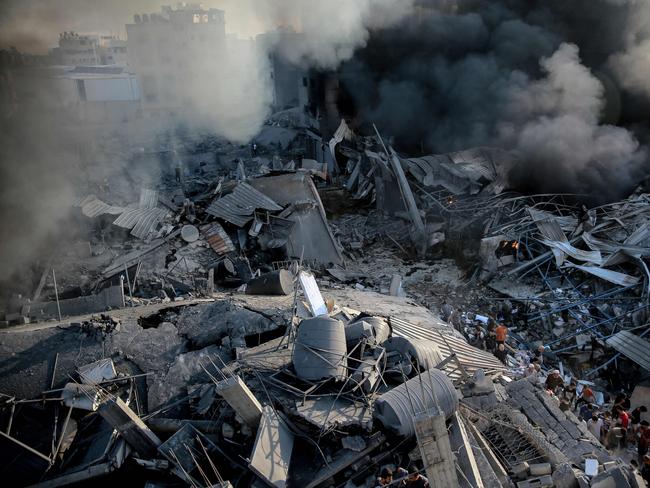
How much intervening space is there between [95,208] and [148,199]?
53.1 inches

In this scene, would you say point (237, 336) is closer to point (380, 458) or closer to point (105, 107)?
point (380, 458)

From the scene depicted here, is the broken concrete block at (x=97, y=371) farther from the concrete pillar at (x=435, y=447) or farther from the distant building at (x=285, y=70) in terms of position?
the distant building at (x=285, y=70)

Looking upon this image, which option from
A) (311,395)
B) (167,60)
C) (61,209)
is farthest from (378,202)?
(167,60)

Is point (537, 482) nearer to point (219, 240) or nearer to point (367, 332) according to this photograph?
point (367, 332)

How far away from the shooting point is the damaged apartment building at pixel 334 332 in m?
4.66

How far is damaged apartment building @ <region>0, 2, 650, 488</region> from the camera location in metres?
4.66

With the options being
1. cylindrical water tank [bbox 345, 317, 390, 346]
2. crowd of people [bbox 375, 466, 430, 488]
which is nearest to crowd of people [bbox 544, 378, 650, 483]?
cylindrical water tank [bbox 345, 317, 390, 346]

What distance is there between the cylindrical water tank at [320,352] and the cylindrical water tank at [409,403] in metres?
0.57

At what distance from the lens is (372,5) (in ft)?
66.7

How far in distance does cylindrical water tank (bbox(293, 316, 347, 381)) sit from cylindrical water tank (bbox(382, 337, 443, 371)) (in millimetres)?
698

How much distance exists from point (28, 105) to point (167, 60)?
21512mm

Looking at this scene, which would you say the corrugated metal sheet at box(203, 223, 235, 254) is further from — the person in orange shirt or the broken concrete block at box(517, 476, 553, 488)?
the broken concrete block at box(517, 476, 553, 488)

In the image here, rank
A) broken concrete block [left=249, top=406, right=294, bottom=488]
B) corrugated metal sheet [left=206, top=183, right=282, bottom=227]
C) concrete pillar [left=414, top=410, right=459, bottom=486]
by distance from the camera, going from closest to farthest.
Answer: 1. concrete pillar [left=414, top=410, right=459, bottom=486]
2. broken concrete block [left=249, top=406, right=294, bottom=488]
3. corrugated metal sheet [left=206, top=183, right=282, bottom=227]

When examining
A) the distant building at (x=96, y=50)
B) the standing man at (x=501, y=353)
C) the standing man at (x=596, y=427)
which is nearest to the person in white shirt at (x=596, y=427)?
the standing man at (x=596, y=427)
